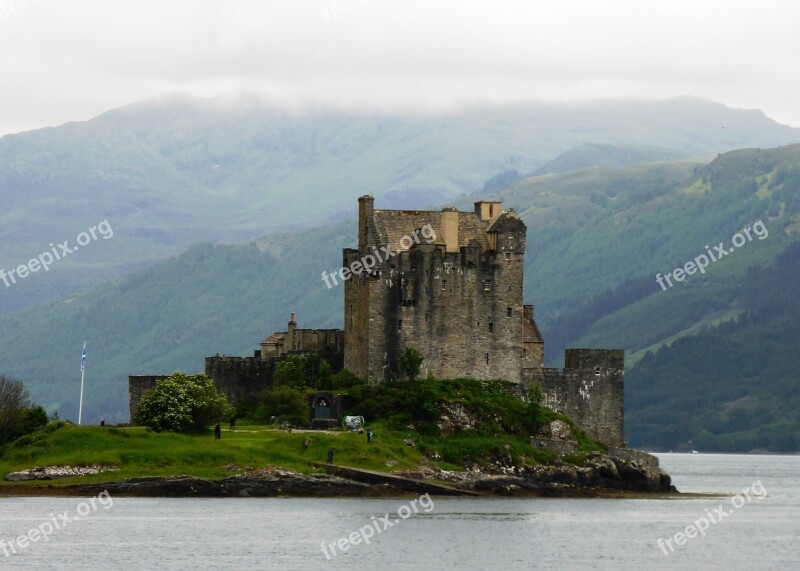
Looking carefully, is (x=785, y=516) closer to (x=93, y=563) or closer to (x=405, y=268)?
(x=405, y=268)

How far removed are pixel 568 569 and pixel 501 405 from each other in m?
37.8

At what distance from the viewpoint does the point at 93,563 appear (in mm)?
87312

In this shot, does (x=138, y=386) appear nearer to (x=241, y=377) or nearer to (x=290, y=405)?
(x=241, y=377)

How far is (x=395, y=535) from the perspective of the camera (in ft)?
338

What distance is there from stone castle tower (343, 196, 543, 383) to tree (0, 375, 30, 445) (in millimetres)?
21983

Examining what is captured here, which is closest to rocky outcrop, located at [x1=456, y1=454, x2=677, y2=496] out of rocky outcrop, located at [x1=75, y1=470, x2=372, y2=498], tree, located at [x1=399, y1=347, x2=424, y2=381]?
rocky outcrop, located at [x1=75, y1=470, x2=372, y2=498]

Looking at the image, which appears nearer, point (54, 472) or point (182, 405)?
point (54, 472)

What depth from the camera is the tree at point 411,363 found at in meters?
127

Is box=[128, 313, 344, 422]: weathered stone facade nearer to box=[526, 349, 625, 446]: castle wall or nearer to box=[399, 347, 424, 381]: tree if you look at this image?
box=[399, 347, 424, 381]: tree

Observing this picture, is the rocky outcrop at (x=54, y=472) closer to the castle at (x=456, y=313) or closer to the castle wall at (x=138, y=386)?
the castle wall at (x=138, y=386)

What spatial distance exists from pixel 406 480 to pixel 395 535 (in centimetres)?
1434

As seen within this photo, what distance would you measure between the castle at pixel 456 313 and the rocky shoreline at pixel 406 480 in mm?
6272

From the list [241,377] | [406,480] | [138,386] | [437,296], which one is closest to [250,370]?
[241,377]

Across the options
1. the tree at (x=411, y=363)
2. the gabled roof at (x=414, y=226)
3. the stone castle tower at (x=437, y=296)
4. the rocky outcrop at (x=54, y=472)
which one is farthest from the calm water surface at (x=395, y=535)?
the gabled roof at (x=414, y=226)
